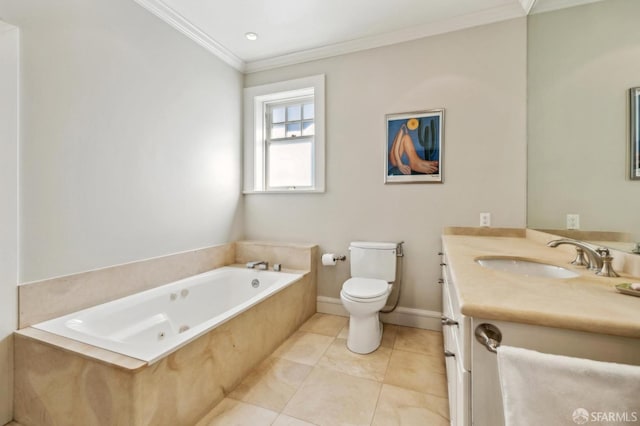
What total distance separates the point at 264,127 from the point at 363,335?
7.83 feet

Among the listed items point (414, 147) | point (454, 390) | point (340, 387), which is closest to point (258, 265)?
point (340, 387)

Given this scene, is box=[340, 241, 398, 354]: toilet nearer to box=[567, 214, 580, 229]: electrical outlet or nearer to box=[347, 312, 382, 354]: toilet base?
box=[347, 312, 382, 354]: toilet base

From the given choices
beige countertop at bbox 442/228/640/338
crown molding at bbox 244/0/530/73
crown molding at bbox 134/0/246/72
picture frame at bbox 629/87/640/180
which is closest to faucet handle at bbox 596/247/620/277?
beige countertop at bbox 442/228/640/338

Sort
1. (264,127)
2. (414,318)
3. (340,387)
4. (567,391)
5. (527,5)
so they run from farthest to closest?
1. (264,127)
2. (414,318)
3. (527,5)
4. (340,387)
5. (567,391)

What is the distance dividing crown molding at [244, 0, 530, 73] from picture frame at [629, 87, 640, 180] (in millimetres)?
1512

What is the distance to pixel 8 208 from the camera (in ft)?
4.46

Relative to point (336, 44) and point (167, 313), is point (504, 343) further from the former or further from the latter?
point (336, 44)

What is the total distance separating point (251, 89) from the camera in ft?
9.80

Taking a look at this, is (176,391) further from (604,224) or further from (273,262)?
(604,224)

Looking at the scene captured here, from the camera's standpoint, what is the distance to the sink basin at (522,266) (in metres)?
1.25

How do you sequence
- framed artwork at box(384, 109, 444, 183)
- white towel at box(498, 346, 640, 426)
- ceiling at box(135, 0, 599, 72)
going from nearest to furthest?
white towel at box(498, 346, 640, 426) → ceiling at box(135, 0, 599, 72) → framed artwork at box(384, 109, 444, 183)

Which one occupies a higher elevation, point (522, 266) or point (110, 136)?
point (110, 136)

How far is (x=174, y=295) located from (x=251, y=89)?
87.7 inches

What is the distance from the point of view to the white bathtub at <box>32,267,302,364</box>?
1.28 meters
